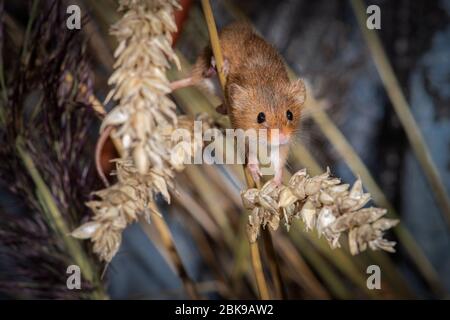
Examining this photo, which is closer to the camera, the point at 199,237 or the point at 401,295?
the point at 401,295

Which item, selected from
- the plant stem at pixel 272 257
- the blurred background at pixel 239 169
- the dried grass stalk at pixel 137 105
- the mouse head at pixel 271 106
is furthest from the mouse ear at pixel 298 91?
the dried grass stalk at pixel 137 105

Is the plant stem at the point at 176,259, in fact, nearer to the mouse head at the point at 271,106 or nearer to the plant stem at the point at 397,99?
the mouse head at the point at 271,106

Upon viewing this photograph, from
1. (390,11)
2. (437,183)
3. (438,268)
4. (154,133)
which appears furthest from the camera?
(438,268)

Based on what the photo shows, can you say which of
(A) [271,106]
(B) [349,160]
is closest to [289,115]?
(A) [271,106]

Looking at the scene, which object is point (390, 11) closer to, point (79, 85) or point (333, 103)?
point (333, 103)

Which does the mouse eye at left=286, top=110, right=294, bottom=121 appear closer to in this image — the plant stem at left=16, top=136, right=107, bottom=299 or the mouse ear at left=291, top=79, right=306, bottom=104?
the mouse ear at left=291, top=79, right=306, bottom=104

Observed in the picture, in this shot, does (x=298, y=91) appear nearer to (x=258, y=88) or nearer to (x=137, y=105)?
(x=258, y=88)
